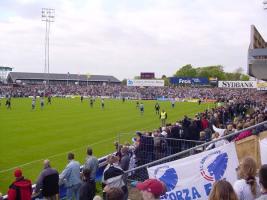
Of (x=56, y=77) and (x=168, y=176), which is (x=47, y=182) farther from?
(x=56, y=77)

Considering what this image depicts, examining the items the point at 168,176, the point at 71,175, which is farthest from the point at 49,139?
the point at 168,176

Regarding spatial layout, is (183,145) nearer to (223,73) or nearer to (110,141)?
(110,141)

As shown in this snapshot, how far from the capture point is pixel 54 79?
455 feet

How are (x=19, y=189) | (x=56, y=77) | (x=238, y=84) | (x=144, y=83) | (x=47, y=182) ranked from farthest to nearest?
1. (x=56, y=77)
2. (x=144, y=83)
3. (x=238, y=84)
4. (x=47, y=182)
5. (x=19, y=189)

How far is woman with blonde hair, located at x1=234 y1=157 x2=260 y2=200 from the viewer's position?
4.98m

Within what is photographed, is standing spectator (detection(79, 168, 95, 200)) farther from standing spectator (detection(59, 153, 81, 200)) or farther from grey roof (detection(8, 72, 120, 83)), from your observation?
grey roof (detection(8, 72, 120, 83))

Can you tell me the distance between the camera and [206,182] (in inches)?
250

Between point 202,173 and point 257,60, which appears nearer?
point 202,173

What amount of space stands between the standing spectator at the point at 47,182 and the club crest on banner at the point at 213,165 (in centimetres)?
428

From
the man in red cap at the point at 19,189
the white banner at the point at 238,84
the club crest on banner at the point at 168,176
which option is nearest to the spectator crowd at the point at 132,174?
the man in red cap at the point at 19,189

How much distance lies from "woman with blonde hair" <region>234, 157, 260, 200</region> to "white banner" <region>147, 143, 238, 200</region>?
4.19ft

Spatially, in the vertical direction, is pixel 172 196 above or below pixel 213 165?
below

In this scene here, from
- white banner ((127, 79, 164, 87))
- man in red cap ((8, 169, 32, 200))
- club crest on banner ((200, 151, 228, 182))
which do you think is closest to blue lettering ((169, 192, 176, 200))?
club crest on banner ((200, 151, 228, 182))

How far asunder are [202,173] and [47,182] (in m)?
4.36
